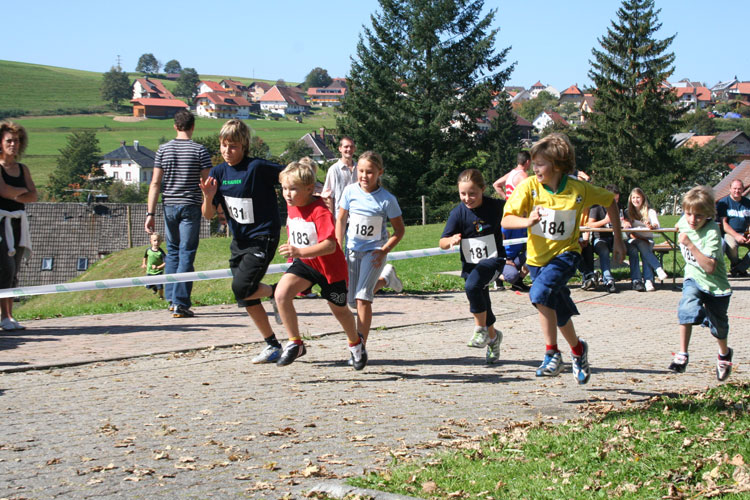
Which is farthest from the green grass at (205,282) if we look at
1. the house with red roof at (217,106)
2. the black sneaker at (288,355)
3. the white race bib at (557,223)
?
the house with red roof at (217,106)

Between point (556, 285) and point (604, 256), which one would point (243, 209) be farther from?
point (604, 256)

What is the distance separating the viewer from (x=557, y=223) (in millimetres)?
6211

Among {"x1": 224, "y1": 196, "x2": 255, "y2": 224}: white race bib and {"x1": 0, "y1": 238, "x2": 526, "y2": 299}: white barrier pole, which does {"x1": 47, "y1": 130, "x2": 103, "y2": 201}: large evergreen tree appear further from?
{"x1": 224, "y1": 196, "x2": 255, "y2": 224}: white race bib

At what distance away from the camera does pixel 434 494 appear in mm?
4023

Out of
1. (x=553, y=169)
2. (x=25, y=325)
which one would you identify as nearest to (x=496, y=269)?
(x=553, y=169)

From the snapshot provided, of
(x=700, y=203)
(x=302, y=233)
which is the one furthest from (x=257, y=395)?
(x=700, y=203)

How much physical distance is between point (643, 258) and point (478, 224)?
6.96 meters

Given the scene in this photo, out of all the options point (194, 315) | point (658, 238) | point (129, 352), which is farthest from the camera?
point (658, 238)

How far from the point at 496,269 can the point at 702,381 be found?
77.4 inches

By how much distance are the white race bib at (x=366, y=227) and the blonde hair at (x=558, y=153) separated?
169 centimetres

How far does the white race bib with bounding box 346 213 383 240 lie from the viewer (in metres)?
7.38

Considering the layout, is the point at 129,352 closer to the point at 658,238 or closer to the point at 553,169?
the point at 553,169

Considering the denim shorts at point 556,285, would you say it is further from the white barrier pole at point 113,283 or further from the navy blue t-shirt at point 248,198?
the navy blue t-shirt at point 248,198

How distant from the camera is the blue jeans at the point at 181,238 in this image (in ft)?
32.0
